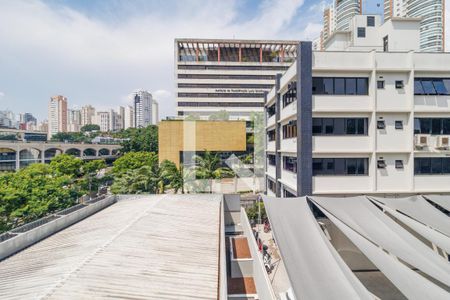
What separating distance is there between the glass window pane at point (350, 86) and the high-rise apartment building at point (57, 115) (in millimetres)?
160720

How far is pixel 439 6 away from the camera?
63062 millimetres

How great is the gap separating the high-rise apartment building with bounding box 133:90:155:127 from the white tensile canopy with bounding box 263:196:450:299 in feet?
496

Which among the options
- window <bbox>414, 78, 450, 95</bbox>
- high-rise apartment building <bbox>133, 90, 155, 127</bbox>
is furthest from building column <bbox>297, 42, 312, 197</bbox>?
high-rise apartment building <bbox>133, 90, 155, 127</bbox>

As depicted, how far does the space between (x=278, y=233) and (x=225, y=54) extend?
5700 cm

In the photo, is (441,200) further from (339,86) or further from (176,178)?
(176,178)

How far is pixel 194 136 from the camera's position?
112 ft

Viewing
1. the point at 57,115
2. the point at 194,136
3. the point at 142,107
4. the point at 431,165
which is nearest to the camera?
the point at 431,165

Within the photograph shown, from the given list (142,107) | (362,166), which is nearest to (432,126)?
(362,166)

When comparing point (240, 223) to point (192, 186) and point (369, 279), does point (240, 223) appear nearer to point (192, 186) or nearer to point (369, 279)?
point (192, 186)

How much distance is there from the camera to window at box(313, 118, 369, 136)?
13.7 metres

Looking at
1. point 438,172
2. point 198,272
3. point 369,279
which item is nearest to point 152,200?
point 198,272

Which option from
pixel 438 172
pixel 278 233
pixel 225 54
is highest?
pixel 225 54

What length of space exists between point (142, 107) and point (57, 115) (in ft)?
152

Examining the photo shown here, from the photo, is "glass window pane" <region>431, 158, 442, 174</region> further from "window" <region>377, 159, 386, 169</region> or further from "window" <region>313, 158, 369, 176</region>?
"window" <region>313, 158, 369, 176</region>
